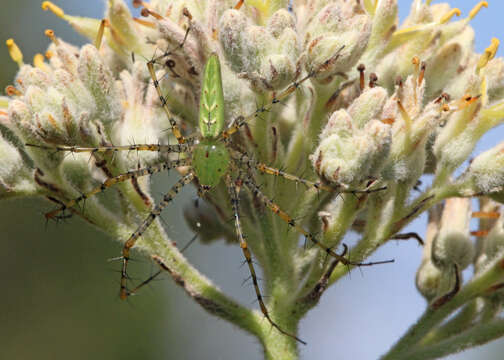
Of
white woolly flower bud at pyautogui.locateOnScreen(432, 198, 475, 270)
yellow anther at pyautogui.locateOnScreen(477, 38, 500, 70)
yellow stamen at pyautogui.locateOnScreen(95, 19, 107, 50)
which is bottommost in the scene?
white woolly flower bud at pyautogui.locateOnScreen(432, 198, 475, 270)

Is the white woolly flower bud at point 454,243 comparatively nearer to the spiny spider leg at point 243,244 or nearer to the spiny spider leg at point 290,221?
the spiny spider leg at point 290,221

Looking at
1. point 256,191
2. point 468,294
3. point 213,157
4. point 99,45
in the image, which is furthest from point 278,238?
point 99,45

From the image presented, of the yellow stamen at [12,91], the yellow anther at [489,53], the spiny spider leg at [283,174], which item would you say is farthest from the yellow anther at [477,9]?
the yellow stamen at [12,91]

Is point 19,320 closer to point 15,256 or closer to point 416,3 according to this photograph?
point 15,256

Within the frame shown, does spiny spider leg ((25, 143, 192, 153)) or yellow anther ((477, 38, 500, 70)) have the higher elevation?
spiny spider leg ((25, 143, 192, 153))

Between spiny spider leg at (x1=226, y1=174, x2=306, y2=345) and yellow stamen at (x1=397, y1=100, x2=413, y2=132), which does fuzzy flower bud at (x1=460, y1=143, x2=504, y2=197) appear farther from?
spiny spider leg at (x1=226, y1=174, x2=306, y2=345)

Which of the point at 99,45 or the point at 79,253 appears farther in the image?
the point at 79,253

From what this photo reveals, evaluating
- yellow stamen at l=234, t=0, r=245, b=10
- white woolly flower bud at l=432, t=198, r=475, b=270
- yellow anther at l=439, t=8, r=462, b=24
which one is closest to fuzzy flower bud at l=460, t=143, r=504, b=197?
white woolly flower bud at l=432, t=198, r=475, b=270

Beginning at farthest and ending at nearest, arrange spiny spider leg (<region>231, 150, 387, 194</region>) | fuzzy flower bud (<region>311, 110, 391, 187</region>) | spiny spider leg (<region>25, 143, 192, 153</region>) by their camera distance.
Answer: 1. spiny spider leg (<region>25, 143, 192, 153</region>)
2. spiny spider leg (<region>231, 150, 387, 194</region>)
3. fuzzy flower bud (<region>311, 110, 391, 187</region>)
